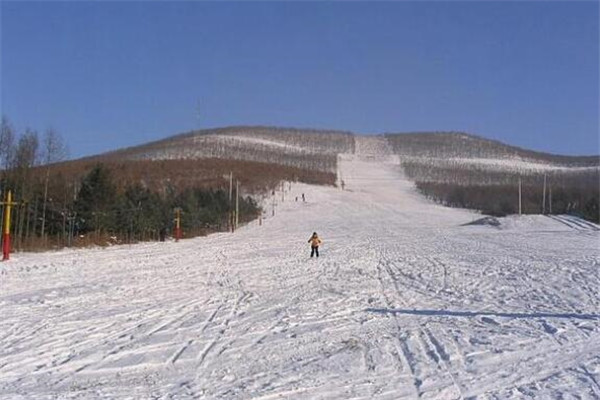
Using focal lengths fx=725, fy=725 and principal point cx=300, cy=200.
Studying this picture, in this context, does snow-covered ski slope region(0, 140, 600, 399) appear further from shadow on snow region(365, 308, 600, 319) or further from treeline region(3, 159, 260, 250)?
treeline region(3, 159, 260, 250)

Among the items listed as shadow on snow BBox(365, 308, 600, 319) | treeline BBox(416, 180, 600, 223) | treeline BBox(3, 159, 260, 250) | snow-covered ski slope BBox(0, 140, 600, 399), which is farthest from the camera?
treeline BBox(416, 180, 600, 223)

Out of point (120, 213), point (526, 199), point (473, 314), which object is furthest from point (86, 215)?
point (526, 199)

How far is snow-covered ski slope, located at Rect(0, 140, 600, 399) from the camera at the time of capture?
790cm

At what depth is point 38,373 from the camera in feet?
27.9

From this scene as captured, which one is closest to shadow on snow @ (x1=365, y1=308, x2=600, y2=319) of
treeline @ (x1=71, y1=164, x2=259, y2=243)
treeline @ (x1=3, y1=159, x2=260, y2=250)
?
treeline @ (x1=3, y1=159, x2=260, y2=250)

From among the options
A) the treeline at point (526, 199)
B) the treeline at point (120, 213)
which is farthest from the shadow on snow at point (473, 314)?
the treeline at point (526, 199)

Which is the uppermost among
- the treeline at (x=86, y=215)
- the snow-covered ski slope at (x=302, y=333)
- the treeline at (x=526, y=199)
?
the treeline at (x=526, y=199)

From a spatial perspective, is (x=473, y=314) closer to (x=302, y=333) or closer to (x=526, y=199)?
(x=302, y=333)

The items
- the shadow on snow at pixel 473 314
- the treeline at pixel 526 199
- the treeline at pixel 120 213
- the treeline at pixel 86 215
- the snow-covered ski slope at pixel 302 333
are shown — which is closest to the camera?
the snow-covered ski slope at pixel 302 333

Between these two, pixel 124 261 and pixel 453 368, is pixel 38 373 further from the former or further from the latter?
pixel 124 261

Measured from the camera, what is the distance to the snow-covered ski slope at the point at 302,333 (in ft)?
25.9

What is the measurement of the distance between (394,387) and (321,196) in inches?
4959

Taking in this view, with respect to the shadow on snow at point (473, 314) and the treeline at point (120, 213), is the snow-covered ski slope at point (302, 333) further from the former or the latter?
the treeline at point (120, 213)

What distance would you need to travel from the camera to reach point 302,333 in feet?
37.0
